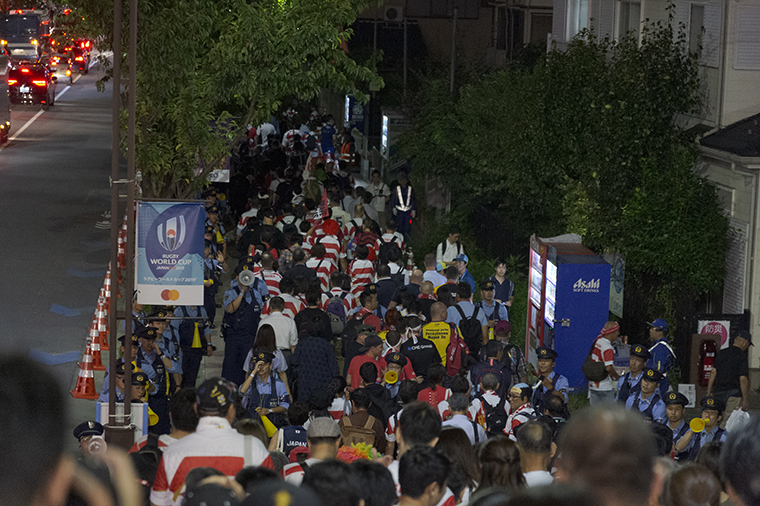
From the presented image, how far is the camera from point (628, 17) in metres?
19.2

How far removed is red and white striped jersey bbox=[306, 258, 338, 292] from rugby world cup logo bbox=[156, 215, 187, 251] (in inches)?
176

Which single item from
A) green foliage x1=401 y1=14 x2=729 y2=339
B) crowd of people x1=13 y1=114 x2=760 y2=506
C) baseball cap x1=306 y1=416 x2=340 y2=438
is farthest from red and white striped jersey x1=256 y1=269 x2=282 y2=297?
baseball cap x1=306 y1=416 x2=340 y2=438

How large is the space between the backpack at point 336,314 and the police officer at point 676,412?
4.73 metres

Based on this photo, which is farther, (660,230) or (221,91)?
(221,91)

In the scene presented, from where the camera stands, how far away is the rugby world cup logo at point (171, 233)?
9484 mm

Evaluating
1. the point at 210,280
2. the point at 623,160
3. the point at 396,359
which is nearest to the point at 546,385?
the point at 396,359

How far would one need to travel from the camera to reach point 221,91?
14.9 metres

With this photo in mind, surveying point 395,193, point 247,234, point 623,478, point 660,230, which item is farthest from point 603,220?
point 623,478

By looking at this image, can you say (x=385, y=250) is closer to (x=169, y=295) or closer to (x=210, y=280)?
(x=210, y=280)

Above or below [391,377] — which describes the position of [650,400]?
below

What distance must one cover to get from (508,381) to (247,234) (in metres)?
7.14

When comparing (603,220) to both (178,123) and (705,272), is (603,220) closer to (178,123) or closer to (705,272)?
(705,272)

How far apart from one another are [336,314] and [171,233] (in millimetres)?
3736

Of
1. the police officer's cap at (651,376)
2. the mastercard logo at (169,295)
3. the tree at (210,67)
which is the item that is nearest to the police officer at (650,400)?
the police officer's cap at (651,376)
